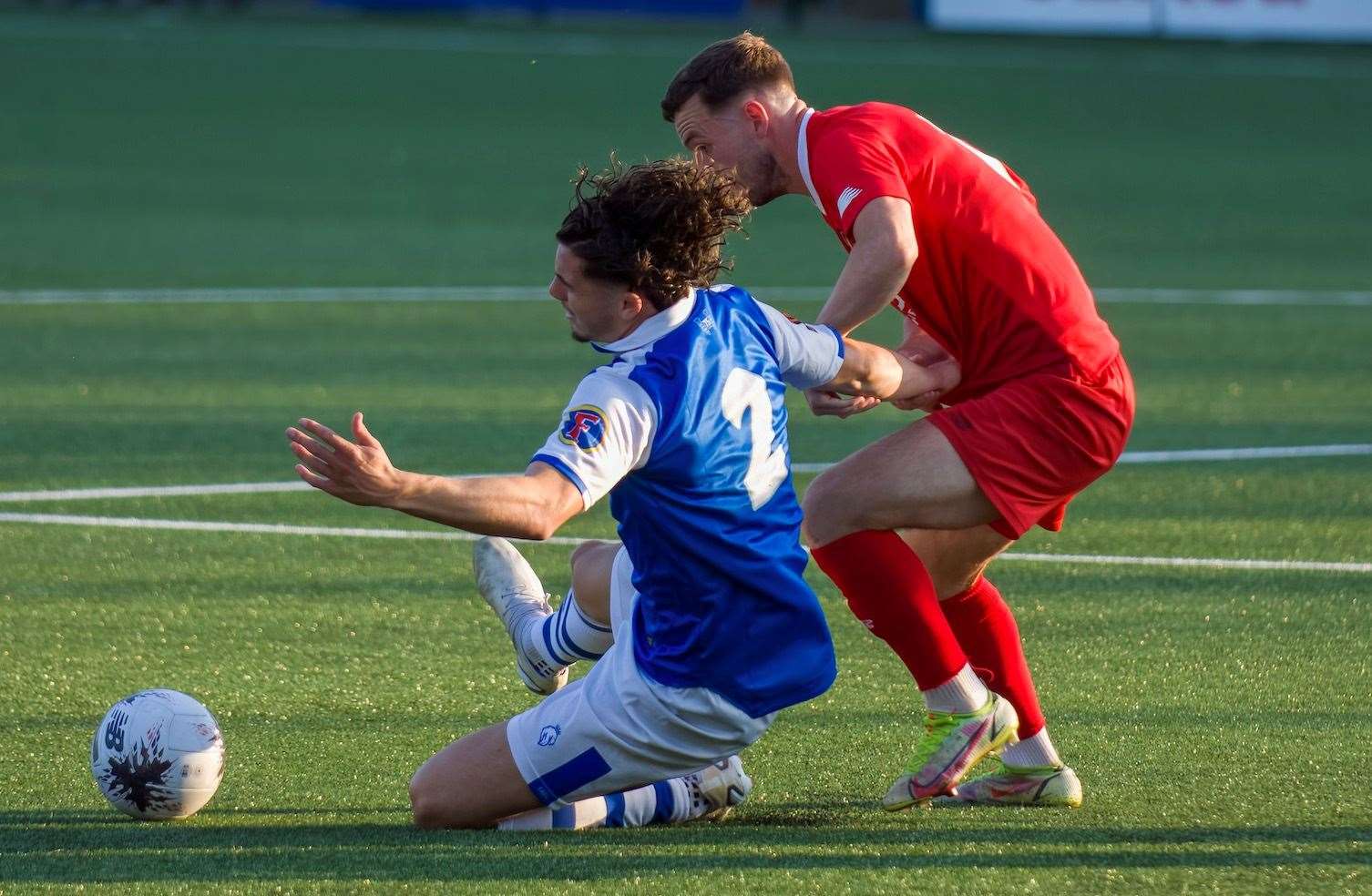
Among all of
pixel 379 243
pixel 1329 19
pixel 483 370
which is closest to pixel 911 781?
pixel 483 370

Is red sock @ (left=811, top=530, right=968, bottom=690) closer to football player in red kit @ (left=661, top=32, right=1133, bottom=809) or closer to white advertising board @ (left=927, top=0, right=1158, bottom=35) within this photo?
football player in red kit @ (left=661, top=32, right=1133, bottom=809)

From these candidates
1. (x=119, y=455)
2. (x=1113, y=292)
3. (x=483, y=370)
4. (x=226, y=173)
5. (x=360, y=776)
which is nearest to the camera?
(x=360, y=776)

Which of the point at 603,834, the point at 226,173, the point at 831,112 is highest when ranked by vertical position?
the point at 831,112

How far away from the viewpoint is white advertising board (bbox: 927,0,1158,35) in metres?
26.1

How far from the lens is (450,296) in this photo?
11852mm

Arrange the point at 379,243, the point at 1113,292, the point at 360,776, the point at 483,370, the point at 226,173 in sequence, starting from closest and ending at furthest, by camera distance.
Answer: the point at 360,776 → the point at 483,370 → the point at 1113,292 → the point at 379,243 → the point at 226,173

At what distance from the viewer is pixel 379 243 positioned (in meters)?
13.9

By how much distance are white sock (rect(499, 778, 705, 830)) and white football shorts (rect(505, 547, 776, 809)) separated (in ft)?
0.20

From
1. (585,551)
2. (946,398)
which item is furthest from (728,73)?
(585,551)

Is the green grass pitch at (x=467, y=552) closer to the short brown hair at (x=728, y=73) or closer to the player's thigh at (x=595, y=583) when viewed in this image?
the player's thigh at (x=595, y=583)

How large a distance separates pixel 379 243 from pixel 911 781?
10.2 m

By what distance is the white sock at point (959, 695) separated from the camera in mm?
4258

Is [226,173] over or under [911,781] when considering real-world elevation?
under

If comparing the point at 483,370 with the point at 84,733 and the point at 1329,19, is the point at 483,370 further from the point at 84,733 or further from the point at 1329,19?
the point at 1329,19
